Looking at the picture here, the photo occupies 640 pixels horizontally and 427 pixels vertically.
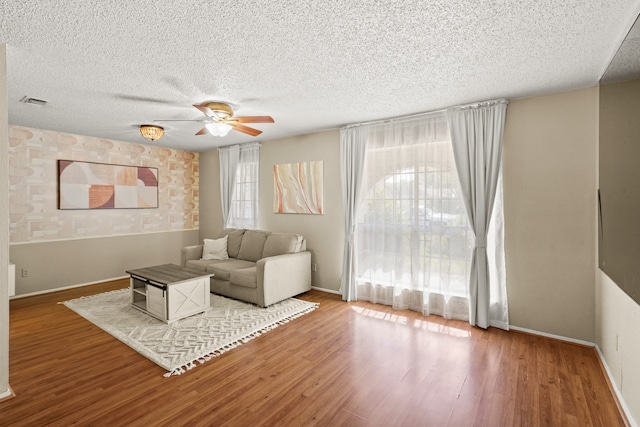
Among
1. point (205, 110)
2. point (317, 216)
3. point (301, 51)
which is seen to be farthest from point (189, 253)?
point (301, 51)

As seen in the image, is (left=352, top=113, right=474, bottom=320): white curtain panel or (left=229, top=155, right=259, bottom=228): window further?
(left=229, top=155, right=259, bottom=228): window

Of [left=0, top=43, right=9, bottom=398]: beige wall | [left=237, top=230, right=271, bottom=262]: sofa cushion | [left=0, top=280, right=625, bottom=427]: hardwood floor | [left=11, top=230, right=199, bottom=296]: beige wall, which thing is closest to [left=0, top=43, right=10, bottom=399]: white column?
[left=0, top=43, right=9, bottom=398]: beige wall

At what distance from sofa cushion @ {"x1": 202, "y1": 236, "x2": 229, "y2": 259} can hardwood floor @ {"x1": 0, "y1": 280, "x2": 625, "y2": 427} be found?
1972mm

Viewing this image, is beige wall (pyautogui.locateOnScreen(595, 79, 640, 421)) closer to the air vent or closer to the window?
the window

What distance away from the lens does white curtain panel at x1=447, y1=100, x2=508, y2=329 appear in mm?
3391

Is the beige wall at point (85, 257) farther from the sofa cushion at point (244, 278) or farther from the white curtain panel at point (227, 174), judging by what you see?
the sofa cushion at point (244, 278)

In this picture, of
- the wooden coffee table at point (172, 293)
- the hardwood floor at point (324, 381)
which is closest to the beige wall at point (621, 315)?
the hardwood floor at point (324, 381)

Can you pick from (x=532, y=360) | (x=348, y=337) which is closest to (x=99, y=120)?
(x=348, y=337)

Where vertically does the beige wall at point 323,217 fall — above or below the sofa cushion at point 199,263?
above

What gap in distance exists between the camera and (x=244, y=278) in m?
4.13

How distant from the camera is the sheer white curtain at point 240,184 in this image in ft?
18.9

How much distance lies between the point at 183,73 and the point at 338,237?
2997 millimetres

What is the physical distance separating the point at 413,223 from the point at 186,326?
117 inches

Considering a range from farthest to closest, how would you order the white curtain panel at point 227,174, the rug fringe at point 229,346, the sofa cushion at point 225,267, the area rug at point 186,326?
the white curtain panel at point 227,174, the sofa cushion at point 225,267, the area rug at point 186,326, the rug fringe at point 229,346
